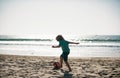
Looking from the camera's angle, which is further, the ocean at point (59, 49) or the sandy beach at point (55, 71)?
the ocean at point (59, 49)

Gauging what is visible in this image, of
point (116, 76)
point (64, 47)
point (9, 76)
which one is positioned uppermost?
point (64, 47)

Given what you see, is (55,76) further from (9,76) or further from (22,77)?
(9,76)

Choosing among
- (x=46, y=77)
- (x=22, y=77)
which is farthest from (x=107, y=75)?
(x=22, y=77)

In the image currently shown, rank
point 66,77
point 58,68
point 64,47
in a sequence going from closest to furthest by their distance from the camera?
point 66,77
point 64,47
point 58,68

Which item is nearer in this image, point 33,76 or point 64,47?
point 33,76

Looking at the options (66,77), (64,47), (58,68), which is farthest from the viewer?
(58,68)

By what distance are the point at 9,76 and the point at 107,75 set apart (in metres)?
3.86

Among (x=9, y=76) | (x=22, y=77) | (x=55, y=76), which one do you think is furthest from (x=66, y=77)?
(x=9, y=76)

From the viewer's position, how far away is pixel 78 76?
8586 mm

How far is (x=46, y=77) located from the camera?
8.35 meters

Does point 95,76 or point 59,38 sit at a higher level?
point 59,38

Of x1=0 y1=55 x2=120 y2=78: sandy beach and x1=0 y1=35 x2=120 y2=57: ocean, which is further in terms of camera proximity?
x1=0 y1=35 x2=120 y2=57: ocean

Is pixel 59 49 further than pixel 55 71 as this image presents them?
Yes

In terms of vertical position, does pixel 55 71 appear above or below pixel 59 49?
above
